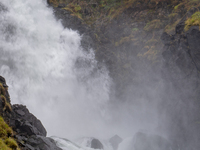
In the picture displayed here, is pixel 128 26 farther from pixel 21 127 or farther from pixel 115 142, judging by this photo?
pixel 21 127

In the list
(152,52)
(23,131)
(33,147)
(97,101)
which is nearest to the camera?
(33,147)

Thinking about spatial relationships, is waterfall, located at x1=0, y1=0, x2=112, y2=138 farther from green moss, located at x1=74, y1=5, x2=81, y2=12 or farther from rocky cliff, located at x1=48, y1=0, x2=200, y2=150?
green moss, located at x1=74, y1=5, x2=81, y2=12

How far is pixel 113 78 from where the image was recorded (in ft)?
90.1

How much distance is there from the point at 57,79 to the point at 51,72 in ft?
4.48

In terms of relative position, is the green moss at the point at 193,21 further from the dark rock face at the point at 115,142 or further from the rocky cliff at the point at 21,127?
the rocky cliff at the point at 21,127

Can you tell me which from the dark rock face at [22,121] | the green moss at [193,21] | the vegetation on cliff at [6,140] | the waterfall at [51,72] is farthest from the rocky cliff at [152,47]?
the vegetation on cliff at [6,140]

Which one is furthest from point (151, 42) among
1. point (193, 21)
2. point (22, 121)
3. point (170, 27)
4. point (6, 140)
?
point (6, 140)

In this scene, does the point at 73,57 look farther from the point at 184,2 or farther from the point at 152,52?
the point at 184,2

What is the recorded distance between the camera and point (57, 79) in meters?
25.0

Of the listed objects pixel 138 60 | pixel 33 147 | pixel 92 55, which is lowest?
pixel 33 147

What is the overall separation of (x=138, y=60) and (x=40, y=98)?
15.5 meters

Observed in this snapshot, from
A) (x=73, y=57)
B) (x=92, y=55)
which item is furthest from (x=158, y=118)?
(x=73, y=57)

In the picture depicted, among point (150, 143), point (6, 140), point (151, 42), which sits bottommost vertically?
point (6, 140)

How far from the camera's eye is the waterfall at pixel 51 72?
72.4 ft
